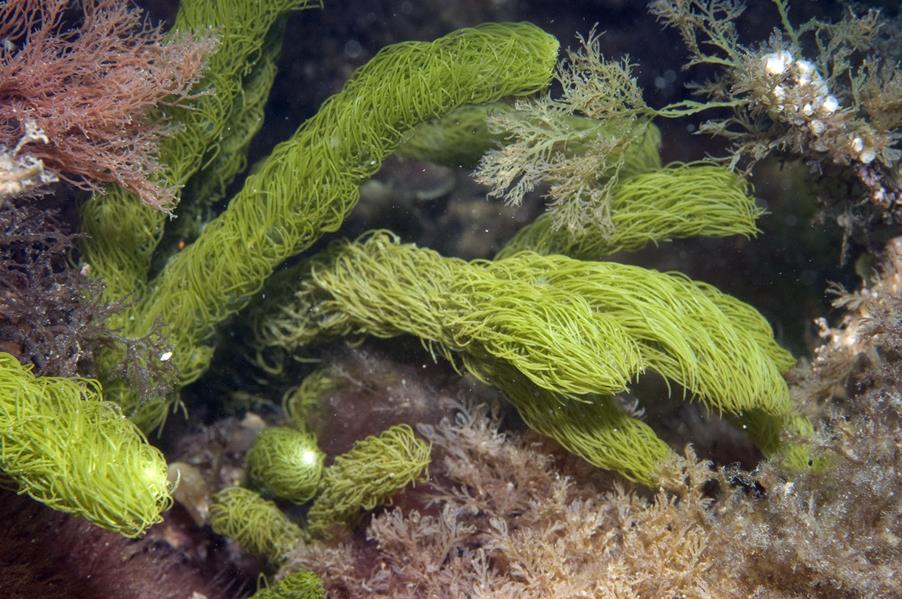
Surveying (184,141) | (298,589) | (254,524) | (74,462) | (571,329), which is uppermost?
(184,141)

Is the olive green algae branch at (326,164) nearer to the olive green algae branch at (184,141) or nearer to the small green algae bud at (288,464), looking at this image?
the olive green algae branch at (184,141)

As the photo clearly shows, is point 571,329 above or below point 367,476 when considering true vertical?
above

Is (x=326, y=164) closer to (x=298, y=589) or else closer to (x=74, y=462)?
(x=74, y=462)

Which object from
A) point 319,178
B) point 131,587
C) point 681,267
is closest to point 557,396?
point 681,267

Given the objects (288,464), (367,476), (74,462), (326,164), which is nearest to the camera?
(74,462)

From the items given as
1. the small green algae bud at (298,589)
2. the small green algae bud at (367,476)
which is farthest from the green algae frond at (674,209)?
the small green algae bud at (298,589)

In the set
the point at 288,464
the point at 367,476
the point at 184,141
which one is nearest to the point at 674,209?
the point at 367,476

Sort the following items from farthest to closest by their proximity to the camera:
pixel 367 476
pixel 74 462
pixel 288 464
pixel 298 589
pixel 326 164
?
pixel 288 464, pixel 367 476, pixel 326 164, pixel 298 589, pixel 74 462
